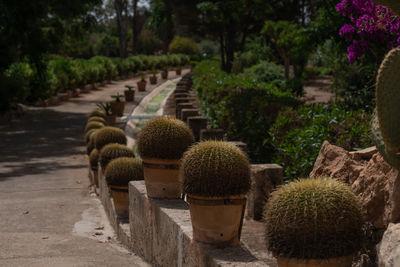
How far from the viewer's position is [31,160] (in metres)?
13.7

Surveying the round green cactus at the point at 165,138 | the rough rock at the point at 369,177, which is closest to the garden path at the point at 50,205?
the round green cactus at the point at 165,138

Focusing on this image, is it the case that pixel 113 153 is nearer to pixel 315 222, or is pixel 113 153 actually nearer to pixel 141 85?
pixel 315 222

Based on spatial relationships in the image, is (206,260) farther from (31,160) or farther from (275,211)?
(31,160)

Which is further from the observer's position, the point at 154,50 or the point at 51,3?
the point at 154,50

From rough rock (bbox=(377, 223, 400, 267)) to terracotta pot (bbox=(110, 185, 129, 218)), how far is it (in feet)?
15.4

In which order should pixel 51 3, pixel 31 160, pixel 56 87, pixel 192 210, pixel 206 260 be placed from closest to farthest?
pixel 206 260
pixel 192 210
pixel 31 160
pixel 51 3
pixel 56 87

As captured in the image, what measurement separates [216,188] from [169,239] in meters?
1.01

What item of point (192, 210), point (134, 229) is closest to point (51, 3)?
point (134, 229)

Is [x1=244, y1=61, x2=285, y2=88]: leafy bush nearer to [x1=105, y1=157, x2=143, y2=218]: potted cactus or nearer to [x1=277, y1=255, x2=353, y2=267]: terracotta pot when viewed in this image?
[x1=105, y1=157, x2=143, y2=218]: potted cactus

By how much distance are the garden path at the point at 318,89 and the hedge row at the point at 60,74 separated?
10670mm

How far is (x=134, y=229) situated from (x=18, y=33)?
1429 centimetres

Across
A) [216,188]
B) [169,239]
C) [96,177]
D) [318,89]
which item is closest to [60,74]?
[318,89]

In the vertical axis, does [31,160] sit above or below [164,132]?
below

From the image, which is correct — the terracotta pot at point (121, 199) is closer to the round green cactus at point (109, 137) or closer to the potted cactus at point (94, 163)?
the round green cactus at point (109, 137)
